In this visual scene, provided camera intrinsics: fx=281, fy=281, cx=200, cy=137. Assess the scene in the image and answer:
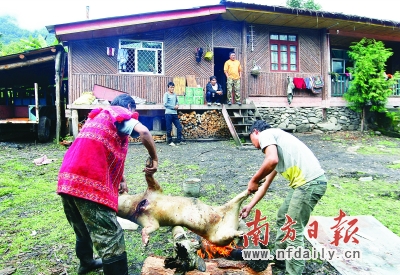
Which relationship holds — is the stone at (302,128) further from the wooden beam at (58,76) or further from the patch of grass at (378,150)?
the wooden beam at (58,76)

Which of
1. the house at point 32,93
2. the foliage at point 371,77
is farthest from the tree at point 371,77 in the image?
the house at point 32,93

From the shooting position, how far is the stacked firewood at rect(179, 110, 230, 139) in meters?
10.3

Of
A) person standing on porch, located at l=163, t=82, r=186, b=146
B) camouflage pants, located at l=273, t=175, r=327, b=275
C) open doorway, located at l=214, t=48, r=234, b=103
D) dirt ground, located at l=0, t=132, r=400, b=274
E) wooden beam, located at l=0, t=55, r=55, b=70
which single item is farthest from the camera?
open doorway, located at l=214, t=48, r=234, b=103

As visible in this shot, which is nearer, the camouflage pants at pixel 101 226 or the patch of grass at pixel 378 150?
the camouflage pants at pixel 101 226

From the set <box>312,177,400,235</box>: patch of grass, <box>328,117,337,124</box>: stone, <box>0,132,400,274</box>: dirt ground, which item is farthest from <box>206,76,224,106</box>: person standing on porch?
<box>328,117,337,124</box>: stone

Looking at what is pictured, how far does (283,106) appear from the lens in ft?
38.9

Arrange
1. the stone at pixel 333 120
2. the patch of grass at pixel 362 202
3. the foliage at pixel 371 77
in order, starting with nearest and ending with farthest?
1. the patch of grass at pixel 362 202
2. the foliage at pixel 371 77
3. the stone at pixel 333 120

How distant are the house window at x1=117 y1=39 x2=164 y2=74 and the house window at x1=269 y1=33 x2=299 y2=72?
4.75 m

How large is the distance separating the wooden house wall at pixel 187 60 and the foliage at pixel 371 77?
160 centimetres

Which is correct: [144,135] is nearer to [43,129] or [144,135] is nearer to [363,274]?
[363,274]

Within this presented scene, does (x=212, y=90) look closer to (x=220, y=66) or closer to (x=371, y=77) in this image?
(x=220, y=66)

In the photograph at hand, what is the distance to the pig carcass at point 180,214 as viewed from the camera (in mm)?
3023

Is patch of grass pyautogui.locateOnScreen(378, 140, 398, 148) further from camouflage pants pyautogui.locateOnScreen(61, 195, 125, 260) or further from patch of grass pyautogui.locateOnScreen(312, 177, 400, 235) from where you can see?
camouflage pants pyautogui.locateOnScreen(61, 195, 125, 260)

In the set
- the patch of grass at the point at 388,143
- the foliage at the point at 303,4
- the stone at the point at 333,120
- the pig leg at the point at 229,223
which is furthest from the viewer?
the foliage at the point at 303,4
